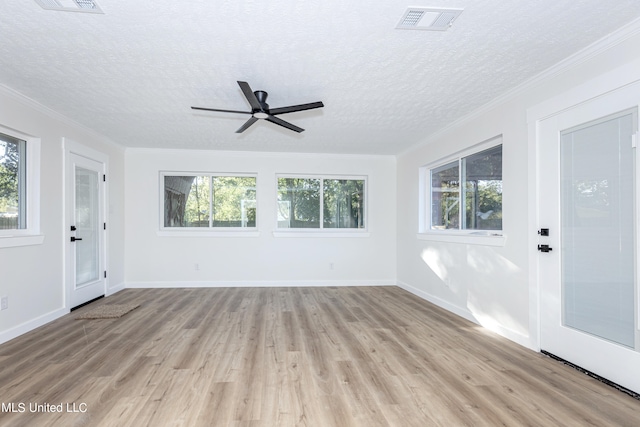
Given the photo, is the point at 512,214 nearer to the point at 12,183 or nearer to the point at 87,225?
the point at 12,183

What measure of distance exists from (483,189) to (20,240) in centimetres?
508

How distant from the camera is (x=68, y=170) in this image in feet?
13.4

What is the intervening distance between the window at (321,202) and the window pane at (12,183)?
3.49 meters

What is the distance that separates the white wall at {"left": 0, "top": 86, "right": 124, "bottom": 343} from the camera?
10.3ft

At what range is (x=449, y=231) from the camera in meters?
4.48

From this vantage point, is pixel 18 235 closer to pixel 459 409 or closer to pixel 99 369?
pixel 99 369

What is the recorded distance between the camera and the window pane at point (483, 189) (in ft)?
11.7

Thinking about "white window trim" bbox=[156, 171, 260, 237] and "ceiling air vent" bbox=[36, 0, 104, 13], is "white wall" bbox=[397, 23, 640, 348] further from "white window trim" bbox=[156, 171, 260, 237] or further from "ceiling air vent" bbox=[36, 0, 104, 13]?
"ceiling air vent" bbox=[36, 0, 104, 13]

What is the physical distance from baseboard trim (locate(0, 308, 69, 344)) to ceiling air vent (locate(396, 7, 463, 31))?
173 inches

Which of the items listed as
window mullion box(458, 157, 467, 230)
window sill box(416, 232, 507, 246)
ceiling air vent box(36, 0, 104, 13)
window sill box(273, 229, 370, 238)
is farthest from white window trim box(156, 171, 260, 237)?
ceiling air vent box(36, 0, 104, 13)

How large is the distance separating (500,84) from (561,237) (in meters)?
1.50

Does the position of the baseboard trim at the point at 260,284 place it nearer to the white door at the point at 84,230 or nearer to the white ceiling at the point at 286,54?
the white door at the point at 84,230

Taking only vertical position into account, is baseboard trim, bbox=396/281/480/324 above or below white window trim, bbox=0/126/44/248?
below

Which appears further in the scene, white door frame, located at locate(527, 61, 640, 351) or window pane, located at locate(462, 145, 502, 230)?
window pane, located at locate(462, 145, 502, 230)
